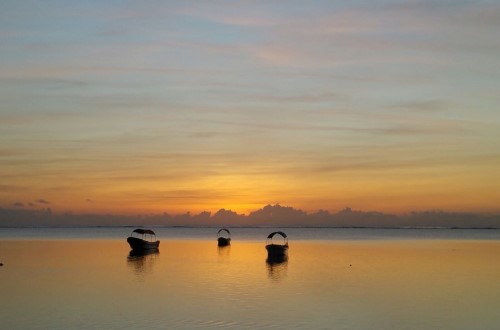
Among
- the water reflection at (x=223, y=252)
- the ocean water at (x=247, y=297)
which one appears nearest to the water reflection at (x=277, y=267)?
the ocean water at (x=247, y=297)

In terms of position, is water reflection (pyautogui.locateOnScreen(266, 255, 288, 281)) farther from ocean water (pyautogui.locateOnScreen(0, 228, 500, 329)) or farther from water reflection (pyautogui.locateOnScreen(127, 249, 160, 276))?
water reflection (pyautogui.locateOnScreen(127, 249, 160, 276))

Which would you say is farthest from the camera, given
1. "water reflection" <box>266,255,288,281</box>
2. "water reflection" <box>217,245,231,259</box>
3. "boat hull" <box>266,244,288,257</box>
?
"water reflection" <box>217,245,231,259</box>

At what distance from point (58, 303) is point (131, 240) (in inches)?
1814

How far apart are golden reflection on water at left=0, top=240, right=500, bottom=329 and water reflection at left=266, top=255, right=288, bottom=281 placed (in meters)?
0.14

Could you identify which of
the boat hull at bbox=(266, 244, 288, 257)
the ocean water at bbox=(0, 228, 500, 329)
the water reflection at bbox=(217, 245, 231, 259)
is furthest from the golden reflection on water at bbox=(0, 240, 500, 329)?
the water reflection at bbox=(217, 245, 231, 259)

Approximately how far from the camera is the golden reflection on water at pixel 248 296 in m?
30.1

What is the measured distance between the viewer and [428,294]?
4044 centimetres

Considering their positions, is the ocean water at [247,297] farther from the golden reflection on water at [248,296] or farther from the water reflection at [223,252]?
the water reflection at [223,252]

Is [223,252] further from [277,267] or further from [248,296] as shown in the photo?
[248,296]

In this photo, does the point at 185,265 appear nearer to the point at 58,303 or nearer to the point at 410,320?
the point at 58,303

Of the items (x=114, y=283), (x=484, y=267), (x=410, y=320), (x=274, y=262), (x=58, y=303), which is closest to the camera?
(x=410, y=320)

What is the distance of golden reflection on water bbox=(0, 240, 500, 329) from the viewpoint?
98.7 feet

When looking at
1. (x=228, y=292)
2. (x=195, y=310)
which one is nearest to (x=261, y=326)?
(x=195, y=310)

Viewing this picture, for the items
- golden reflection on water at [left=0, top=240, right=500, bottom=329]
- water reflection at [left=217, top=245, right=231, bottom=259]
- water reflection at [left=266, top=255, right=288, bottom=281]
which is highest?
water reflection at [left=217, top=245, right=231, bottom=259]
